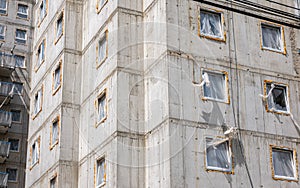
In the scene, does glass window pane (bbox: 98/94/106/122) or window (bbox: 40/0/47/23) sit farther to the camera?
window (bbox: 40/0/47/23)

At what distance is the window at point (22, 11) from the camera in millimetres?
64125

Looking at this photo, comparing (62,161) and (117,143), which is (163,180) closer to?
(117,143)

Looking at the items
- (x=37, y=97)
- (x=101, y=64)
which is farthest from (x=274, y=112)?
(x=37, y=97)

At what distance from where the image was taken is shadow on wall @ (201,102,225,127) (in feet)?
98.3

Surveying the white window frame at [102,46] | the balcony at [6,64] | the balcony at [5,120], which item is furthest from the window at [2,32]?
the white window frame at [102,46]

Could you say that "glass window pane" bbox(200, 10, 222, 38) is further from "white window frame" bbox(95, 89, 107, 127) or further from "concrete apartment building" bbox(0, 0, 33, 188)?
"concrete apartment building" bbox(0, 0, 33, 188)

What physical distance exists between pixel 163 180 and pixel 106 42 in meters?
9.92

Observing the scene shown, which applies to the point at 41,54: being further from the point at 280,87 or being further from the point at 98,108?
the point at 280,87

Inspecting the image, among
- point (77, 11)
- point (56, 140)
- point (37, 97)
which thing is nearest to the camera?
point (56, 140)

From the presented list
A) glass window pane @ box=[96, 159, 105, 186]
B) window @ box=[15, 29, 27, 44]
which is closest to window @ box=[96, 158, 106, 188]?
glass window pane @ box=[96, 159, 105, 186]

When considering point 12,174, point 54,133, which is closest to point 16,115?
point 12,174

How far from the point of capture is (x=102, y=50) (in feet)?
115

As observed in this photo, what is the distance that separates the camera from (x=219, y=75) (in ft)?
103

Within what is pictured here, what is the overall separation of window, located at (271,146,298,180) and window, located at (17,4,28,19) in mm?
40443
